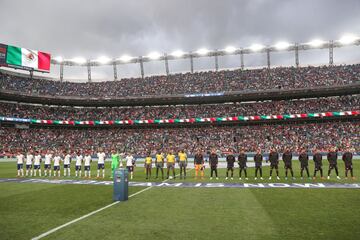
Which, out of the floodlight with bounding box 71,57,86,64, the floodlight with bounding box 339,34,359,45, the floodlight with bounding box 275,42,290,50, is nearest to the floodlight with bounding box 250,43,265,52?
the floodlight with bounding box 275,42,290,50

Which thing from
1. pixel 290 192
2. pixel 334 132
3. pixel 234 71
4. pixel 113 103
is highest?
pixel 234 71

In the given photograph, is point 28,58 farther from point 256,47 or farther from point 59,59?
point 256,47

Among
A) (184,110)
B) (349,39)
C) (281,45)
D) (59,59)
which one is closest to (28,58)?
(59,59)

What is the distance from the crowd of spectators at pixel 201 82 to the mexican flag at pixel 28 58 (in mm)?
5099

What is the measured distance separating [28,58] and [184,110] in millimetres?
32385

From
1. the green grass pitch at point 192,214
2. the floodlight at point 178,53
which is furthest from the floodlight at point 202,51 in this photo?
the green grass pitch at point 192,214

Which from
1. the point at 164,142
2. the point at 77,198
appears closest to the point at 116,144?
the point at 164,142

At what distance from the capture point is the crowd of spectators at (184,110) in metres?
50.1

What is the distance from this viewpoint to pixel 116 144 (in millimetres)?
53312

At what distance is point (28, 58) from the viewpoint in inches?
2124

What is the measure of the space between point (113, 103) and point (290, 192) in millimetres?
51128

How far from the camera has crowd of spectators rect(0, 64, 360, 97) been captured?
5093cm

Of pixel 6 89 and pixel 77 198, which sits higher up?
pixel 6 89

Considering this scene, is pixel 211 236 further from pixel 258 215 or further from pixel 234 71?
pixel 234 71
